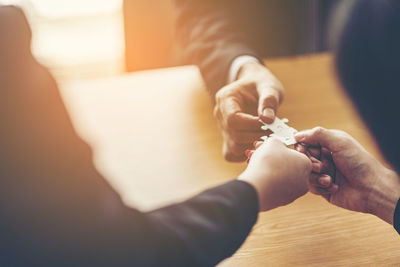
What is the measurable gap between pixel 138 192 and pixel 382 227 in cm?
47

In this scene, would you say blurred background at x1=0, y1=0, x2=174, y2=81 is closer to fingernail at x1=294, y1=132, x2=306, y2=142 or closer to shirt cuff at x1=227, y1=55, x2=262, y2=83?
shirt cuff at x1=227, y1=55, x2=262, y2=83

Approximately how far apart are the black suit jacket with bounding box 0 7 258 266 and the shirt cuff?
66 centimetres

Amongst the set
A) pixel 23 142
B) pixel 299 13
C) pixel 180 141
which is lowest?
pixel 180 141

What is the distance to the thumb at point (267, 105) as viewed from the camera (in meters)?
0.84

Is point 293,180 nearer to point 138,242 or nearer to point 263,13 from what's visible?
point 138,242

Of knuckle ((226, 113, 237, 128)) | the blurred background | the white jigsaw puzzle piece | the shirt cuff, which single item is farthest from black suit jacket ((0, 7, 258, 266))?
the blurred background

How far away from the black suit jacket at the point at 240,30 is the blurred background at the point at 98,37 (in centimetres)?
89

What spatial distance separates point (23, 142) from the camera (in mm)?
414

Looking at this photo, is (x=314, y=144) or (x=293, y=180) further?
(x=314, y=144)

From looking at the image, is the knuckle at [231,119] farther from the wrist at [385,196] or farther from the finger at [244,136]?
the wrist at [385,196]

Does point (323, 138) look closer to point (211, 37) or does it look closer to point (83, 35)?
point (211, 37)

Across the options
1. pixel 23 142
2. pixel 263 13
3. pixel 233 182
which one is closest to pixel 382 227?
pixel 233 182

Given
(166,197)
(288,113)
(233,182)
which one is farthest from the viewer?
(288,113)

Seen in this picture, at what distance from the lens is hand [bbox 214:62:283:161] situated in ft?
2.87
